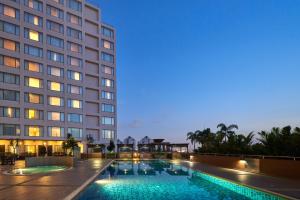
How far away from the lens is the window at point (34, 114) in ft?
208

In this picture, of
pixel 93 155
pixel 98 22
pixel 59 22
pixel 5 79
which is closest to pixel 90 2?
pixel 98 22

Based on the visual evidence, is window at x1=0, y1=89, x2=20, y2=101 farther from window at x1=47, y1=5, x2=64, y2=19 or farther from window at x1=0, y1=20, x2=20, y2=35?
window at x1=47, y1=5, x2=64, y2=19

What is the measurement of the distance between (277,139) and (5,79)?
48.8m

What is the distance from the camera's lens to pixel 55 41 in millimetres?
70125

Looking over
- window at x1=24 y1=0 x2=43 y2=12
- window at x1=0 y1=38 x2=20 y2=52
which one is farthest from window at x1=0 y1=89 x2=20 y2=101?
window at x1=24 y1=0 x2=43 y2=12

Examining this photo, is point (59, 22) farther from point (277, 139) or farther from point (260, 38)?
point (277, 139)

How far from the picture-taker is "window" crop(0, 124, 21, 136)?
59.2 m

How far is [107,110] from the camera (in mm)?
81375

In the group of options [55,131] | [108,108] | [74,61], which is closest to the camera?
[55,131]

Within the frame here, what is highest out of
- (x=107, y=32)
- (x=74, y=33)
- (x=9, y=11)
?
(x=107, y=32)

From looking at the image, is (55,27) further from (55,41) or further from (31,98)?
(31,98)

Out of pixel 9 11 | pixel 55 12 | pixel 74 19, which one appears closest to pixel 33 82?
pixel 9 11

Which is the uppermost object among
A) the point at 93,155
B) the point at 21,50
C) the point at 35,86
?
the point at 21,50

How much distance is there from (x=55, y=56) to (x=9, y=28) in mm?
10405
